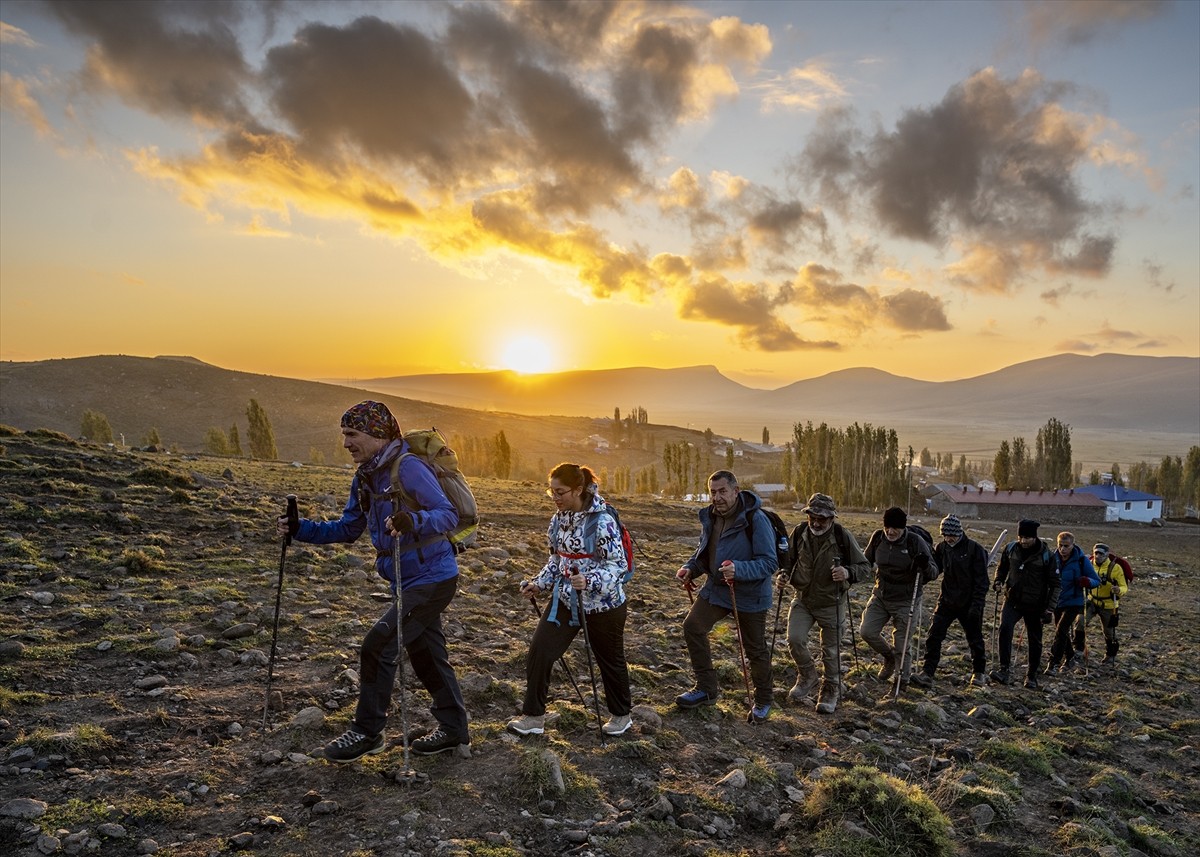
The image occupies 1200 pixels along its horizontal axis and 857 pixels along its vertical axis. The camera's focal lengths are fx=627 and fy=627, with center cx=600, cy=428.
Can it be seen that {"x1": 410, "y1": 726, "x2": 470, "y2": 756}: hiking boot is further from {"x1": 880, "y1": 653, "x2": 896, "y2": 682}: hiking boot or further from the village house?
the village house

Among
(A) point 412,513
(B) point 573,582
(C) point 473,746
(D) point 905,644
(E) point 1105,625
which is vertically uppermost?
(A) point 412,513

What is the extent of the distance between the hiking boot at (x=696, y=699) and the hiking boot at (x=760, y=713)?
483mm

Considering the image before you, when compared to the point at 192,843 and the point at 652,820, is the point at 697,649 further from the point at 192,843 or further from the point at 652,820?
the point at 192,843

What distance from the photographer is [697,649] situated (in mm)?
7727

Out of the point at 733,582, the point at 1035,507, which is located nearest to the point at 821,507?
the point at 733,582

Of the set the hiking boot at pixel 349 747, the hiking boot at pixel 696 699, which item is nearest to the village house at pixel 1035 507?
the hiking boot at pixel 696 699

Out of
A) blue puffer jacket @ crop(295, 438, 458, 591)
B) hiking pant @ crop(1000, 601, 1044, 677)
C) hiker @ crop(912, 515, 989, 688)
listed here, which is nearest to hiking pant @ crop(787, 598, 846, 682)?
hiker @ crop(912, 515, 989, 688)

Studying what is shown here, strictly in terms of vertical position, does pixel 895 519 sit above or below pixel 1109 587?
above

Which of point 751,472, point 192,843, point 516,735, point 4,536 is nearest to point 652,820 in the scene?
point 516,735

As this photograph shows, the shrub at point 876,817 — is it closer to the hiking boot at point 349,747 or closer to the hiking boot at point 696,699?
the hiking boot at point 696,699

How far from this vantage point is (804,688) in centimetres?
889

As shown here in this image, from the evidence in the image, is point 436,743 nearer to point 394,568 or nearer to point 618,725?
point 394,568

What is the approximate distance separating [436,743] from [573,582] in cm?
194

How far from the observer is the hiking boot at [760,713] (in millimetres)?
7820
